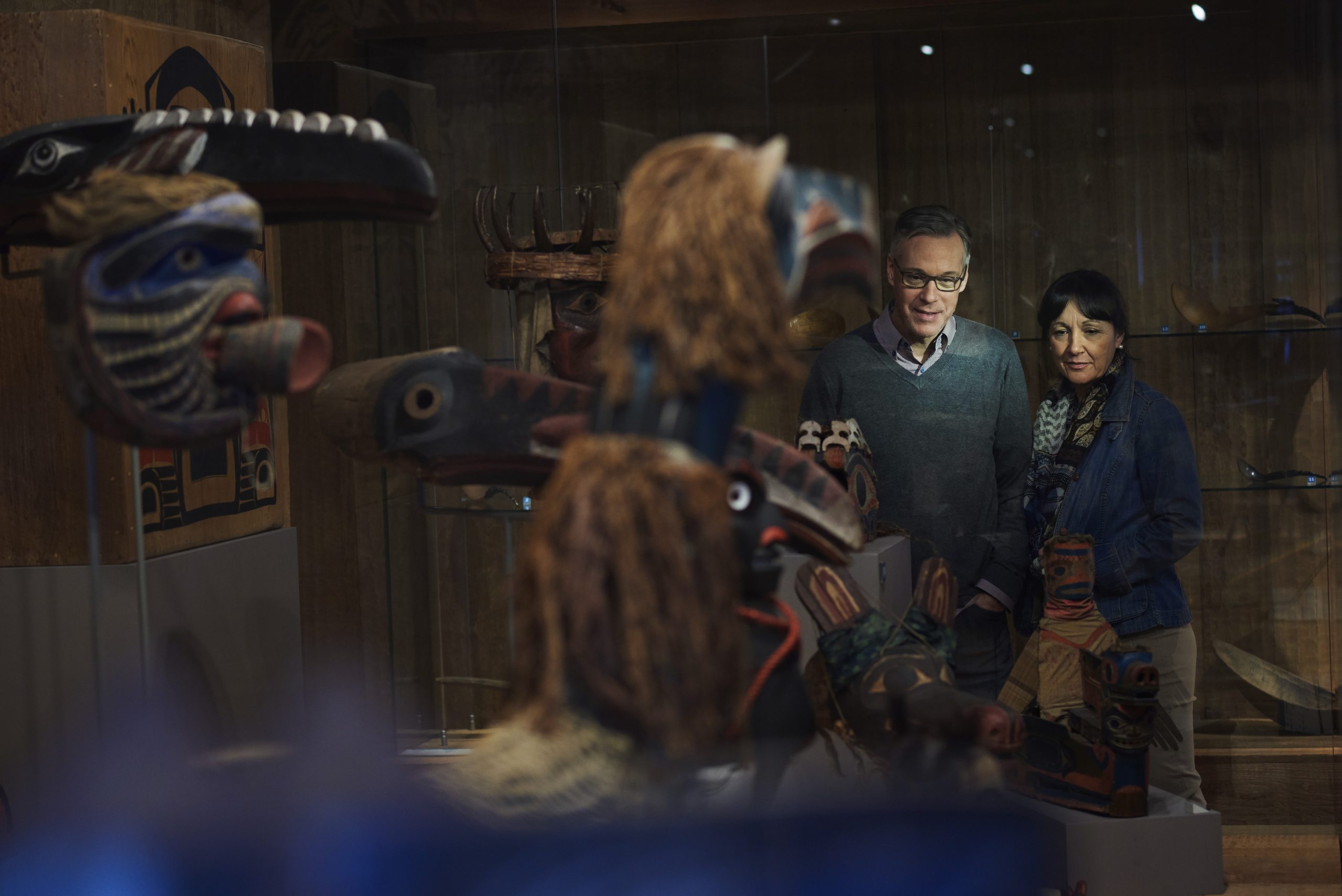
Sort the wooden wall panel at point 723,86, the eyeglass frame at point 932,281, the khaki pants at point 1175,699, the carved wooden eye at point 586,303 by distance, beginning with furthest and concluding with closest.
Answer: the wooden wall panel at point 723,86 < the khaki pants at point 1175,699 < the eyeglass frame at point 932,281 < the carved wooden eye at point 586,303

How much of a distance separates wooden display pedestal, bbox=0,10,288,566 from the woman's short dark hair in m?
1.35

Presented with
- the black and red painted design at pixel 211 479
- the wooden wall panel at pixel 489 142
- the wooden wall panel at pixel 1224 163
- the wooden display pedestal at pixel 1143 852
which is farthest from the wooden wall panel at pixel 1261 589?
the black and red painted design at pixel 211 479

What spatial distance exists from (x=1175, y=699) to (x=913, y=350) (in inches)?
27.7

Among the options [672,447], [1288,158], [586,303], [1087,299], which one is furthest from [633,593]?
[1288,158]

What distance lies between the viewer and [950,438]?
6.22ft

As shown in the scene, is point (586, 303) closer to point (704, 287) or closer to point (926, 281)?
point (926, 281)

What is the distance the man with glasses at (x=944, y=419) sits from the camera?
6.16 ft

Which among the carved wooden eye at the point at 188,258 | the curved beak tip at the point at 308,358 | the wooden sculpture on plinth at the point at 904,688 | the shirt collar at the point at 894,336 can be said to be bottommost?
the wooden sculpture on plinth at the point at 904,688

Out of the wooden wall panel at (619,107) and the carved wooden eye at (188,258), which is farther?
the wooden wall panel at (619,107)

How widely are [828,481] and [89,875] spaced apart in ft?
2.20

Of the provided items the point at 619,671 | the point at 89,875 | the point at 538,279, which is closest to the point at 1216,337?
the point at 538,279

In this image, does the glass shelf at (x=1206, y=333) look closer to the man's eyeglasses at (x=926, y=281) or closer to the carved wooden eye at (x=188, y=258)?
the man's eyeglasses at (x=926, y=281)

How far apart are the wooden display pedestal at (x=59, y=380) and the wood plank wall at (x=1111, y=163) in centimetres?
60

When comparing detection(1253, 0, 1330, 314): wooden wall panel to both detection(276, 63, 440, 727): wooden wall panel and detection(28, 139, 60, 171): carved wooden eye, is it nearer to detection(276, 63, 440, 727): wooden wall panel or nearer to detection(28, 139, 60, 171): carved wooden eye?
detection(276, 63, 440, 727): wooden wall panel
